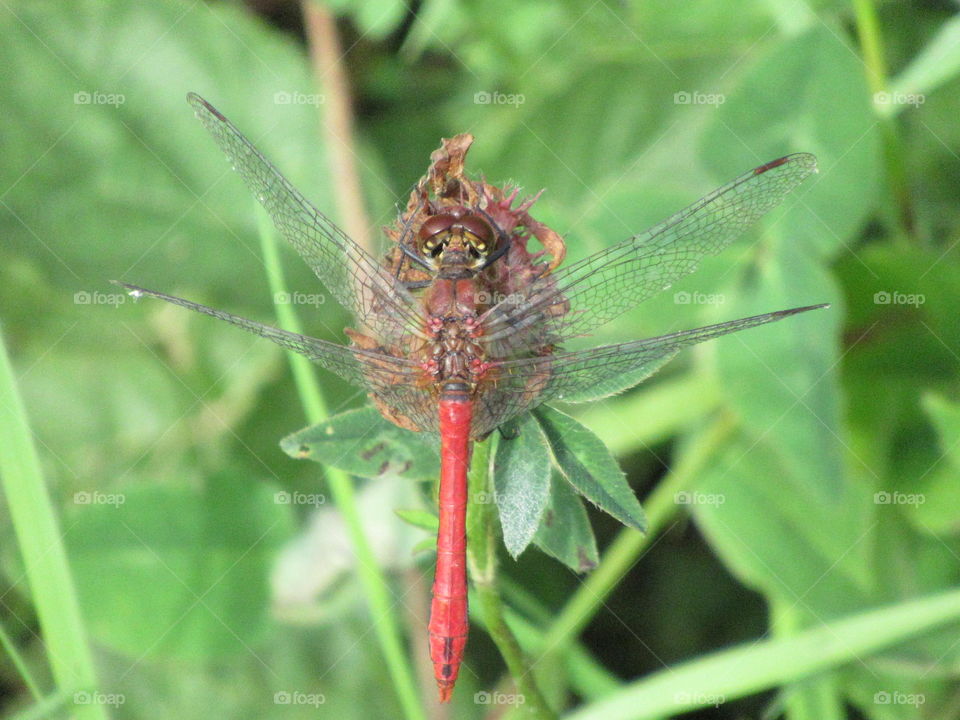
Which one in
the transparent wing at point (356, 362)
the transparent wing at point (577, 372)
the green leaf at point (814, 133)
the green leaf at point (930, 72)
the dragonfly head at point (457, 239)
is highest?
the green leaf at point (930, 72)

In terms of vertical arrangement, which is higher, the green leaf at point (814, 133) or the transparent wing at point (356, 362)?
the green leaf at point (814, 133)

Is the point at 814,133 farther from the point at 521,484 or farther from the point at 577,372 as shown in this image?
the point at 521,484

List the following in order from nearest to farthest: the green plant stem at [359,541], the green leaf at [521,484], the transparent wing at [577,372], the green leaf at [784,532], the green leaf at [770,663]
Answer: the green leaf at [521,484] → the transparent wing at [577,372] → the green leaf at [770,663] → the green plant stem at [359,541] → the green leaf at [784,532]

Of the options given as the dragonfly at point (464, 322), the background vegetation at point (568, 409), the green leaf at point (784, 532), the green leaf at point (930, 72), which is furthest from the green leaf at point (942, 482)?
the dragonfly at point (464, 322)

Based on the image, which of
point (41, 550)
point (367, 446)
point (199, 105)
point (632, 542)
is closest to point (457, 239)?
point (367, 446)

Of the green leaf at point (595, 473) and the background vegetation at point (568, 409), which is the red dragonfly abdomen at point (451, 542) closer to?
the green leaf at point (595, 473)
